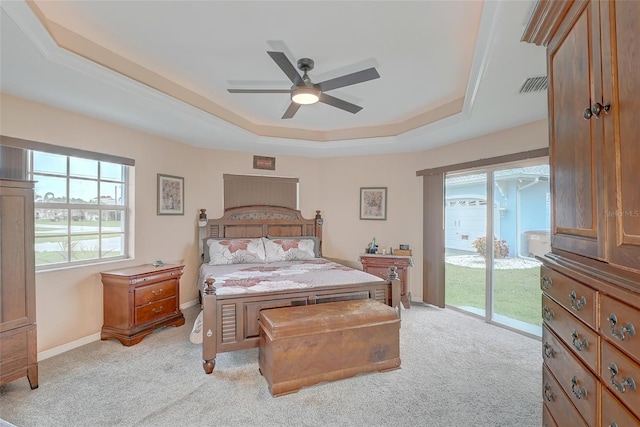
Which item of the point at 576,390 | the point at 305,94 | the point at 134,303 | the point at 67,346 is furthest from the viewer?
the point at 134,303

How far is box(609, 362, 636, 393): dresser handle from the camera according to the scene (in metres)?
0.88

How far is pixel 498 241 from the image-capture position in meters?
4.14

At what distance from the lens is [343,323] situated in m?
2.57

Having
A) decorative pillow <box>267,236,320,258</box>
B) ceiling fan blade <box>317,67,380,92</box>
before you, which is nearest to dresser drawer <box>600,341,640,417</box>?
ceiling fan blade <box>317,67,380,92</box>

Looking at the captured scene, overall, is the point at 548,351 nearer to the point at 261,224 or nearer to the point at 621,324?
the point at 621,324

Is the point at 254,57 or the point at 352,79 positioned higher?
the point at 254,57

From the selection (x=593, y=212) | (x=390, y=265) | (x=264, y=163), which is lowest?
(x=390, y=265)

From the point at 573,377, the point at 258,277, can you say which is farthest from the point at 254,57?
the point at 573,377

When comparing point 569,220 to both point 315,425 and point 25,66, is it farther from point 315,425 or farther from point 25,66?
point 25,66

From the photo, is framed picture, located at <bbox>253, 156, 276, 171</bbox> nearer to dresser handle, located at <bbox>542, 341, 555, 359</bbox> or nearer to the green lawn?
the green lawn

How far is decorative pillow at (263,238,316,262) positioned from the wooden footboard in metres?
1.63

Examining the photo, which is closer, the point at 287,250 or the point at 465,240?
the point at 465,240

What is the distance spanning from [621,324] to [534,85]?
7.71ft

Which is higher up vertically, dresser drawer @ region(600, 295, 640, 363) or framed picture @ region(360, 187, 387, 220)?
framed picture @ region(360, 187, 387, 220)
